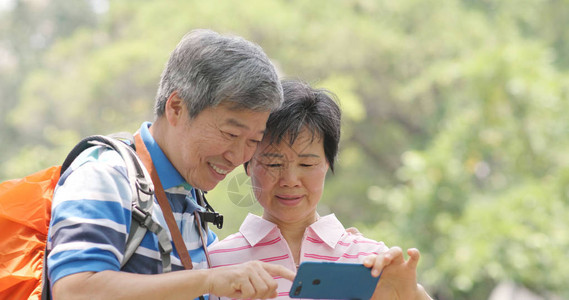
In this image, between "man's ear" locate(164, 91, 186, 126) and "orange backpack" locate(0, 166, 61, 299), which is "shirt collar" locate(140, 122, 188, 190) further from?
"orange backpack" locate(0, 166, 61, 299)

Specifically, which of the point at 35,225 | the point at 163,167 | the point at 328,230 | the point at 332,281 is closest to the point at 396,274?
the point at 332,281

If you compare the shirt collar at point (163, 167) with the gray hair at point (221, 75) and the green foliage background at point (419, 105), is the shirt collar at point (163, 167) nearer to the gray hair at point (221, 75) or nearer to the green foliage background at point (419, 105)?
the gray hair at point (221, 75)

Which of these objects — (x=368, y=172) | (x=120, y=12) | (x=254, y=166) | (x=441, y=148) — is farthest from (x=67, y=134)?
(x=254, y=166)

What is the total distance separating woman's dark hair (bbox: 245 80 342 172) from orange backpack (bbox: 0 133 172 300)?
417 mm

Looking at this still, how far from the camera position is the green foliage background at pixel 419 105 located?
6.54 meters

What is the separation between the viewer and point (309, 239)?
6.44 feet

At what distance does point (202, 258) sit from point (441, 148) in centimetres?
569

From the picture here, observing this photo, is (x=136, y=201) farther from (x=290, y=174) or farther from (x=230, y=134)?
(x=290, y=174)

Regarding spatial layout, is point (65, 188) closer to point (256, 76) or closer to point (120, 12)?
point (256, 76)

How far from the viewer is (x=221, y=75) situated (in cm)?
162

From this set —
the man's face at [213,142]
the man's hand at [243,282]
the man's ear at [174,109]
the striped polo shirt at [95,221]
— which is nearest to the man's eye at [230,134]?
the man's face at [213,142]

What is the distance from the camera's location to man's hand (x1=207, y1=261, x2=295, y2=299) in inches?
55.7

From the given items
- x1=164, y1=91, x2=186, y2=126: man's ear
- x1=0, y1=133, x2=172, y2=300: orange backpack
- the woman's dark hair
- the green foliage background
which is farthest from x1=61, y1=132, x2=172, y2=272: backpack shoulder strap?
the green foliage background

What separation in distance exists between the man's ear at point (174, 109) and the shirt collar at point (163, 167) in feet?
0.26
